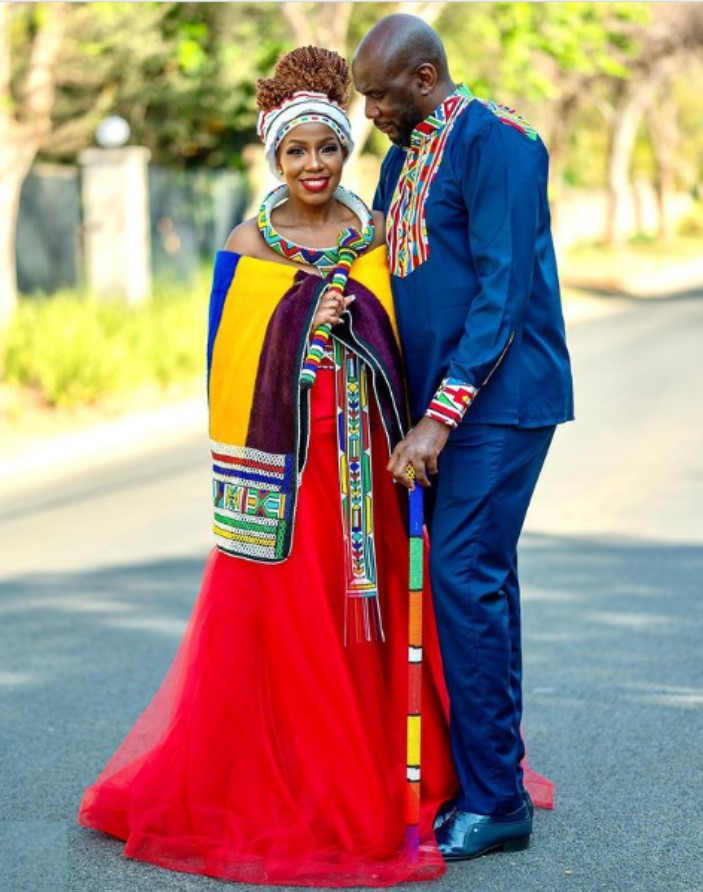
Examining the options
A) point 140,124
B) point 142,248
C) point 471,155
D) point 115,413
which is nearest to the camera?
point 471,155

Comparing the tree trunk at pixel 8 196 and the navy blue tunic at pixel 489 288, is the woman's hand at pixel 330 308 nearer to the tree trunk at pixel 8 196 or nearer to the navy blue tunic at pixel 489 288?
the navy blue tunic at pixel 489 288

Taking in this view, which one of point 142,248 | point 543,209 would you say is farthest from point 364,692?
point 142,248

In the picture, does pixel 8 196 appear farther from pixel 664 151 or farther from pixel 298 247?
pixel 664 151

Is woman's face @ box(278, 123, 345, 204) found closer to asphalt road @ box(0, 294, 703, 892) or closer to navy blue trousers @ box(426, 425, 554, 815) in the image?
navy blue trousers @ box(426, 425, 554, 815)

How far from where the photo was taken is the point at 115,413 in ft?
49.0

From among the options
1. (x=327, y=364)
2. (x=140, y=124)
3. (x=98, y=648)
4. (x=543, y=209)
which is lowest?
(x=98, y=648)

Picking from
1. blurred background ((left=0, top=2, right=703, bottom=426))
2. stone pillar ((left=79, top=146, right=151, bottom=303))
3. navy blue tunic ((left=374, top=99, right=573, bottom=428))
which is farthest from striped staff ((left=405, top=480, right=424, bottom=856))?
stone pillar ((left=79, top=146, right=151, bottom=303))

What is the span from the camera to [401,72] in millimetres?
4062

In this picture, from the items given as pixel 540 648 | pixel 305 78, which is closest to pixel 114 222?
pixel 540 648

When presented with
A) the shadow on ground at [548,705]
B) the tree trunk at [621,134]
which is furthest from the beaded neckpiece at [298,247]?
the tree trunk at [621,134]

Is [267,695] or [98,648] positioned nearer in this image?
[267,695]

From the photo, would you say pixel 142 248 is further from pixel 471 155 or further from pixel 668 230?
pixel 668 230

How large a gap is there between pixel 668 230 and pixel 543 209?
45.8 m

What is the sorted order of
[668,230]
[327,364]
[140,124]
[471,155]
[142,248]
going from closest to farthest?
[471,155] < [327,364] < [142,248] < [140,124] < [668,230]
